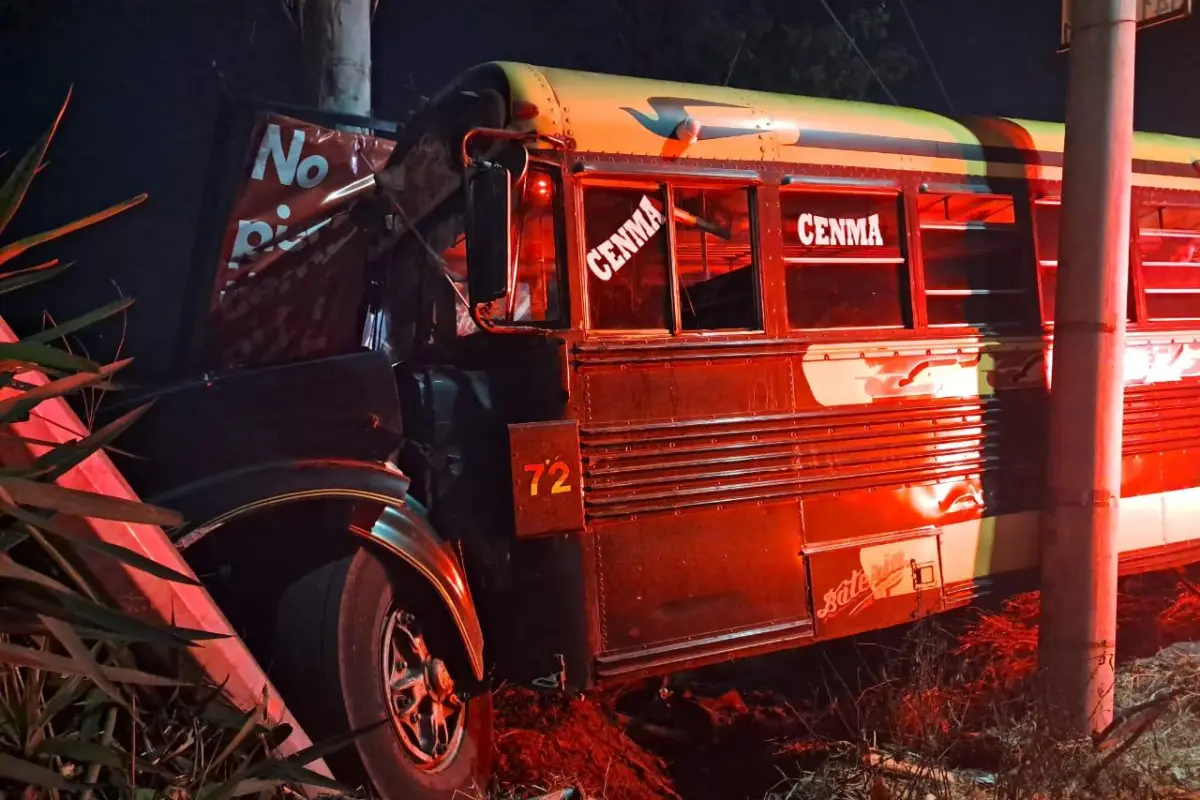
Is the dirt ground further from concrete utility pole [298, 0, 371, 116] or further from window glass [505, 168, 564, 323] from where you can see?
concrete utility pole [298, 0, 371, 116]

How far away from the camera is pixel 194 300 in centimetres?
419

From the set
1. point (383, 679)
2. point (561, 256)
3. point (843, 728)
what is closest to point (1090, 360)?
point (843, 728)

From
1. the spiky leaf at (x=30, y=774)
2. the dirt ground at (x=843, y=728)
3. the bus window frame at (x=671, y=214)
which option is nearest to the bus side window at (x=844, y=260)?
the bus window frame at (x=671, y=214)

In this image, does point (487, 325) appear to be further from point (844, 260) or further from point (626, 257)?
point (844, 260)

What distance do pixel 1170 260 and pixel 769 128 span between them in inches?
113

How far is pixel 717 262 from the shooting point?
3855 mm

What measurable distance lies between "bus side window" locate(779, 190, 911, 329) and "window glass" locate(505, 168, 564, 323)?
1050 millimetres

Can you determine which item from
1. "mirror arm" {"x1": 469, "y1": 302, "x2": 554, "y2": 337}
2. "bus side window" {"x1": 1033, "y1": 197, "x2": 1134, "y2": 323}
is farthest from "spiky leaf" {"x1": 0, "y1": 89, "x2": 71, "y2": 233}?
"bus side window" {"x1": 1033, "y1": 197, "x2": 1134, "y2": 323}

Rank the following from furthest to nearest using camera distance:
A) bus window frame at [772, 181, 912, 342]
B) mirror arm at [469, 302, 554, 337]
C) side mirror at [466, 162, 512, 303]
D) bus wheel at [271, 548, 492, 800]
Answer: bus window frame at [772, 181, 912, 342], mirror arm at [469, 302, 554, 337], side mirror at [466, 162, 512, 303], bus wheel at [271, 548, 492, 800]

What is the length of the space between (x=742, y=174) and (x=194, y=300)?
257 cm

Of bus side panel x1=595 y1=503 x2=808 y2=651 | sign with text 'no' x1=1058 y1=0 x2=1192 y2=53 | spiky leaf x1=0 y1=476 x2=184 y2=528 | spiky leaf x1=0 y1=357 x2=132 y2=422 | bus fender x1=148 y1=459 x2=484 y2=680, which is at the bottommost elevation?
bus side panel x1=595 y1=503 x2=808 y2=651

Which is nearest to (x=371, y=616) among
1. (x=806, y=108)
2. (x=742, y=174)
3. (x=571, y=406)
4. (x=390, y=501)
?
(x=390, y=501)

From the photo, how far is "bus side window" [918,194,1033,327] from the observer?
13.9ft

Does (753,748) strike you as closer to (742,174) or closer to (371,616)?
(371,616)
